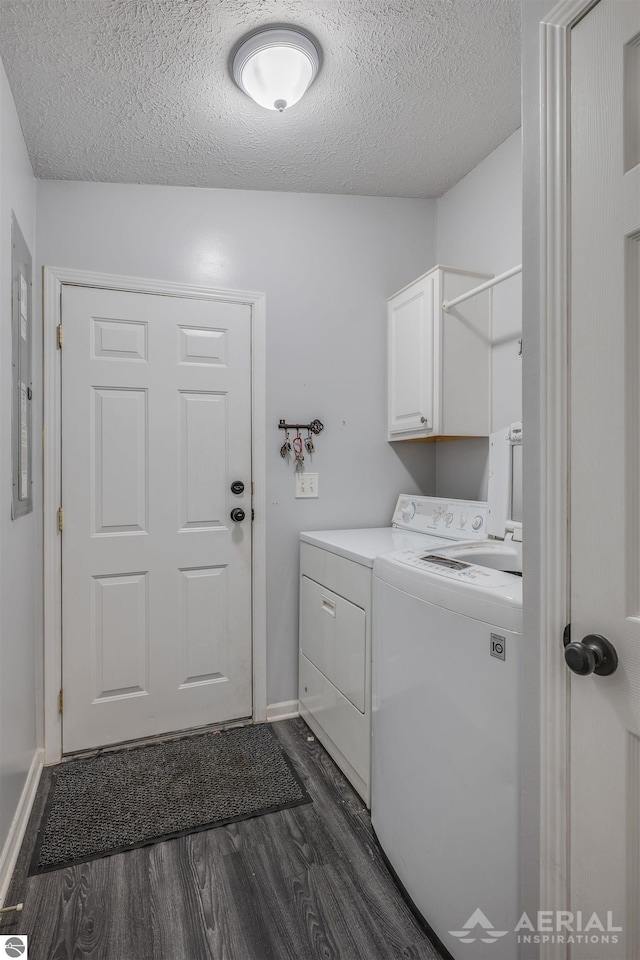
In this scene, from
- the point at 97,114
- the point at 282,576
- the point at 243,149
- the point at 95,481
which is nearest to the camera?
the point at 97,114

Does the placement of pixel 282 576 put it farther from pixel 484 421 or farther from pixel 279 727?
pixel 484 421

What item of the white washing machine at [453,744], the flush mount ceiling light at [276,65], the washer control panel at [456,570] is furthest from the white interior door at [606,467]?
the flush mount ceiling light at [276,65]

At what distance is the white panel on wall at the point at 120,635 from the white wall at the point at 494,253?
5.22 feet

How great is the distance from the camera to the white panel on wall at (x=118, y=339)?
7.08 ft

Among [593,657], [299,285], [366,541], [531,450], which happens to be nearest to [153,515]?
[366,541]

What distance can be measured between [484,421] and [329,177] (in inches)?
51.5

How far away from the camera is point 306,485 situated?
2.49 metres

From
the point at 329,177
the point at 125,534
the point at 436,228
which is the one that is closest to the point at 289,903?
the point at 125,534

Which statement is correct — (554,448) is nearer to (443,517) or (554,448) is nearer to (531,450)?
(531,450)

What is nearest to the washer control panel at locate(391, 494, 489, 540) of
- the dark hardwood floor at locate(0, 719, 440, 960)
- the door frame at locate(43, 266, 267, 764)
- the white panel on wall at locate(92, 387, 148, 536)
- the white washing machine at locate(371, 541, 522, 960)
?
the white washing machine at locate(371, 541, 522, 960)

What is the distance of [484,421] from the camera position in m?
2.32

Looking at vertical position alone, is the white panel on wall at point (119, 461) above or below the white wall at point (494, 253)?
below

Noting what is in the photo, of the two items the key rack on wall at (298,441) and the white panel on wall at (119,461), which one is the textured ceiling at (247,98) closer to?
the white panel on wall at (119,461)

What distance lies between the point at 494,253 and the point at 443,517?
1195 millimetres
